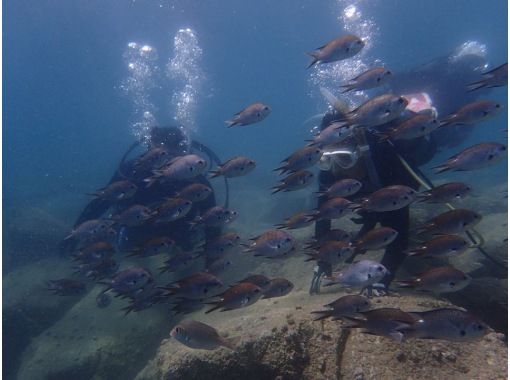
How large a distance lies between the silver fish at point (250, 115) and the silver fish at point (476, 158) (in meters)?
2.43

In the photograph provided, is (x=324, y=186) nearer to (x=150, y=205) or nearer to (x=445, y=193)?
(x=445, y=193)

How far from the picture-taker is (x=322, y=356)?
3465mm

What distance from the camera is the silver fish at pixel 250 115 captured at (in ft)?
16.6

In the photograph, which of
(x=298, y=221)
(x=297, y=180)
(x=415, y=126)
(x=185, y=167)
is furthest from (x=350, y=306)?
(x=185, y=167)

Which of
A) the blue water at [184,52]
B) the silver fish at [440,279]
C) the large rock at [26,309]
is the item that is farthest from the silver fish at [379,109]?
the blue water at [184,52]

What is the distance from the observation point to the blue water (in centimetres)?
2874

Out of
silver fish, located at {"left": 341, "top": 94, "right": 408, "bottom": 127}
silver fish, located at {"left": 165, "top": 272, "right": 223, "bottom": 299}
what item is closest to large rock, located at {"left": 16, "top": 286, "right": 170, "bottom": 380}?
silver fish, located at {"left": 165, "top": 272, "right": 223, "bottom": 299}

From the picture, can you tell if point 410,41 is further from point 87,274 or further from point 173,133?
point 87,274

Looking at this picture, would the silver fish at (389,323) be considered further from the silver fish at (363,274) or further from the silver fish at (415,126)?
the silver fish at (415,126)

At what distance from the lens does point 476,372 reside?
308cm

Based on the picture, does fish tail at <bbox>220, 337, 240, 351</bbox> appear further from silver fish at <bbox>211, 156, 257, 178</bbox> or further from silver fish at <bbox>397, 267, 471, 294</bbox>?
silver fish at <bbox>211, 156, 257, 178</bbox>

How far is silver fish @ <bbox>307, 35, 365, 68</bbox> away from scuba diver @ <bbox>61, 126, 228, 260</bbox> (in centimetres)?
319

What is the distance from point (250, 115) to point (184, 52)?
5933 centimetres

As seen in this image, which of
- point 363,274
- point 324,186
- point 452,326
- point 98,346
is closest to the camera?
point 452,326
